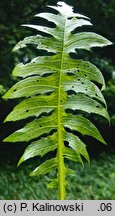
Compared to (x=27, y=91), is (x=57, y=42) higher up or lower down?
higher up

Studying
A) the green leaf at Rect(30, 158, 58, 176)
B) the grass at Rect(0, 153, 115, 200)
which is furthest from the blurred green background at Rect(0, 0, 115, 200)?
the green leaf at Rect(30, 158, 58, 176)

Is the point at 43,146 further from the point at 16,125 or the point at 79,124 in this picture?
the point at 16,125

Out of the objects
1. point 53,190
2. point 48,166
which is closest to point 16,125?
point 53,190

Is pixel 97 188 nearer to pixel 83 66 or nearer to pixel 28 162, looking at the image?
pixel 28 162

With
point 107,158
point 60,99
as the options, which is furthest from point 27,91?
point 107,158

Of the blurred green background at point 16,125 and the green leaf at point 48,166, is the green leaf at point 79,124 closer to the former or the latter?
the green leaf at point 48,166

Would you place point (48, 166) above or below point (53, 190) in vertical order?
below

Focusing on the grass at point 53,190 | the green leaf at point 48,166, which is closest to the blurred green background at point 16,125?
the grass at point 53,190
